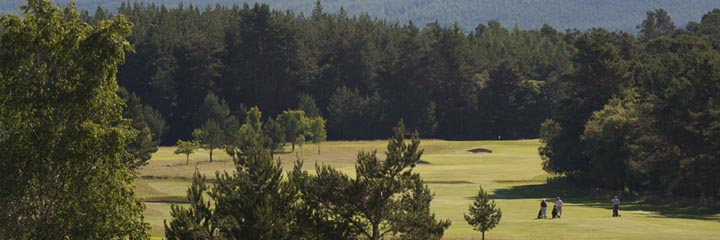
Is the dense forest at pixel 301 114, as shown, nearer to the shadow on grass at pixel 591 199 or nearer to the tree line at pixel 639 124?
the tree line at pixel 639 124

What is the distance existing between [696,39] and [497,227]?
236ft

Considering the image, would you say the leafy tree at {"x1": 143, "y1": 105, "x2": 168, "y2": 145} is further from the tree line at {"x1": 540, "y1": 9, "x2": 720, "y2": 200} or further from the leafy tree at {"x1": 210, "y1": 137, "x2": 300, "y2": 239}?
the leafy tree at {"x1": 210, "y1": 137, "x2": 300, "y2": 239}

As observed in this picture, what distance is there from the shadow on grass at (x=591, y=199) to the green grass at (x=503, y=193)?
0.07 m

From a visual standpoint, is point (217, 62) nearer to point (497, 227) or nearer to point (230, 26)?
point (230, 26)

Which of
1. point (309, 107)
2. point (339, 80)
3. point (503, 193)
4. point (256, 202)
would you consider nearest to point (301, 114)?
point (309, 107)

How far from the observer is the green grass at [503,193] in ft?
196

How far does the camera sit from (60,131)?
29.2 m

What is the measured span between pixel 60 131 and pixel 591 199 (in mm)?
70909

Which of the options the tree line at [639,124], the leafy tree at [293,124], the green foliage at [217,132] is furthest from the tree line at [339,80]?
the tree line at [639,124]

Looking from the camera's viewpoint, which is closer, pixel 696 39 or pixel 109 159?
pixel 109 159

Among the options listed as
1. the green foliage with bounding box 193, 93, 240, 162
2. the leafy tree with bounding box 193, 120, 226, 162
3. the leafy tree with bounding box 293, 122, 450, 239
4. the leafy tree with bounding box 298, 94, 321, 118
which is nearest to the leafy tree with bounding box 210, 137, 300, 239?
the leafy tree with bounding box 293, 122, 450, 239

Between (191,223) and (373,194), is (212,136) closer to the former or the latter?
(373,194)

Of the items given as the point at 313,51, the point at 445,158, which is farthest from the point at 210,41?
the point at 445,158

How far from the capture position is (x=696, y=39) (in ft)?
411
